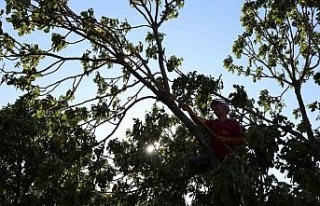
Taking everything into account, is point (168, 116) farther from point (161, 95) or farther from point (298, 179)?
point (298, 179)

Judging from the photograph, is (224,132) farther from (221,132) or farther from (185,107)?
(185,107)

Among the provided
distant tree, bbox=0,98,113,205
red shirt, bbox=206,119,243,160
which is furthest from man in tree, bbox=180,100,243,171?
distant tree, bbox=0,98,113,205

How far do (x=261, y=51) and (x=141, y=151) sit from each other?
730cm

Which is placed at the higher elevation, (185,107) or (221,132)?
(185,107)

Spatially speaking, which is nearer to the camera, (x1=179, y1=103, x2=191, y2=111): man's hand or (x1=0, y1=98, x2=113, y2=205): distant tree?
(x1=179, y1=103, x2=191, y2=111): man's hand

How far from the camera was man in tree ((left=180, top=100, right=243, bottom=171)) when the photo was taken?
5391 mm

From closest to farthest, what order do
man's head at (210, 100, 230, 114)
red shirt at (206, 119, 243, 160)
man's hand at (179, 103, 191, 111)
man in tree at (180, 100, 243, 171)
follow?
man in tree at (180, 100, 243, 171), man's hand at (179, 103, 191, 111), red shirt at (206, 119, 243, 160), man's head at (210, 100, 230, 114)

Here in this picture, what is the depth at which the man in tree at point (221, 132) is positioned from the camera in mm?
5391

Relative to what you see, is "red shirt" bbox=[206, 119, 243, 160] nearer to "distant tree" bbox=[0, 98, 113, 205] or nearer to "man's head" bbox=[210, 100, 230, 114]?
"man's head" bbox=[210, 100, 230, 114]

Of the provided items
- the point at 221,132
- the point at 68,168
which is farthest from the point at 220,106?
the point at 68,168

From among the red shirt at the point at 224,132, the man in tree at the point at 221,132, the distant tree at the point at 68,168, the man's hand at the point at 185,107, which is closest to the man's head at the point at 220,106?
the man in tree at the point at 221,132

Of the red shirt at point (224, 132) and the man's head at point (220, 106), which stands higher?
the man's head at point (220, 106)

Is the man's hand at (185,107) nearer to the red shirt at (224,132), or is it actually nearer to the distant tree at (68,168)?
the red shirt at (224,132)

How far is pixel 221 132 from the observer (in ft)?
18.7
